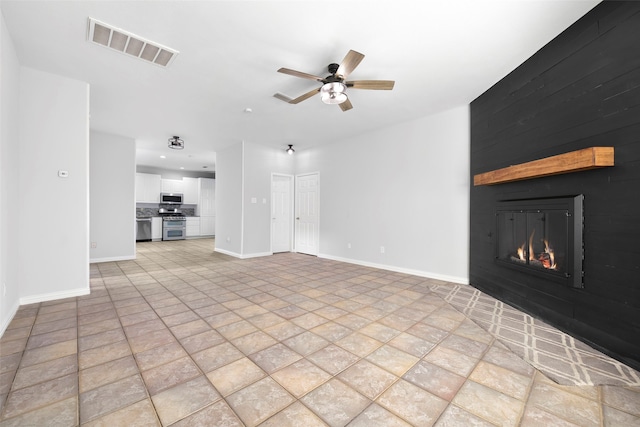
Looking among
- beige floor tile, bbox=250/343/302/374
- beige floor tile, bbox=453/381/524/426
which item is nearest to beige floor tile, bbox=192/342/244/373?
beige floor tile, bbox=250/343/302/374

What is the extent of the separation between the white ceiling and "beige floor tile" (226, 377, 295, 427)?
2.80 meters

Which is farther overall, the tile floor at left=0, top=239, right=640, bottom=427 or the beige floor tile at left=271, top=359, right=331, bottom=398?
the beige floor tile at left=271, top=359, right=331, bottom=398

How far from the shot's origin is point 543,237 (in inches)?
105

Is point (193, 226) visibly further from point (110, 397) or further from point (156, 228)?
point (110, 397)

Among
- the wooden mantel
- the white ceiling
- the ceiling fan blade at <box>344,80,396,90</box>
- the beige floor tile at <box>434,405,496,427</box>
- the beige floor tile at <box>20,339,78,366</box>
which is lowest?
the beige floor tile at <box>20,339,78,366</box>

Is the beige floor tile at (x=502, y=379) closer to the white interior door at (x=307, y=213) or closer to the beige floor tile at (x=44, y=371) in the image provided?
the beige floor tile at (x=44, y=371)

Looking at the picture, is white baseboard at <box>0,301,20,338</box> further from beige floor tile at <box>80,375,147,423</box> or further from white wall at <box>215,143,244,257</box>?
white wall at <box>215,143,244,257</box>

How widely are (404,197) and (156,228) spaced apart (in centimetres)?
878

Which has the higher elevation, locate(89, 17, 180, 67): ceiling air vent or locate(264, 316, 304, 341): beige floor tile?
locate(89, 17, 180, 67): ceiling air vent

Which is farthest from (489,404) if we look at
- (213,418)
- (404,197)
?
(404,197)

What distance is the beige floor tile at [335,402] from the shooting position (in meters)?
1.37

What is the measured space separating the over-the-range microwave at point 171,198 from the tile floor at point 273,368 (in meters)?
7.29

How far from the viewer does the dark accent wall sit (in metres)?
1.91

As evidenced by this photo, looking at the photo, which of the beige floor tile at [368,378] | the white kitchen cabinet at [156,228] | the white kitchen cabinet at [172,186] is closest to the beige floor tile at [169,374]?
the beige floor tile at [368,378]
